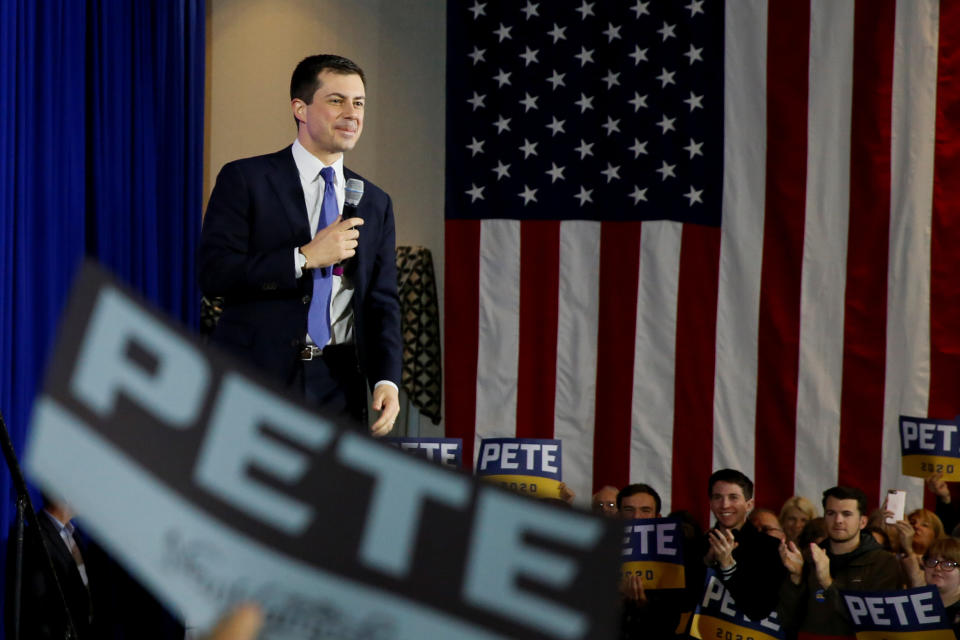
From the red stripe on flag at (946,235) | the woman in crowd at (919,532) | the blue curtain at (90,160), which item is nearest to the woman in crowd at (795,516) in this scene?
Answer: the woman in crowd at (919,532)

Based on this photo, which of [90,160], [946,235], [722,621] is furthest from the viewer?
[946,235]

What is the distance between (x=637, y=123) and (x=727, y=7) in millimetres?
899

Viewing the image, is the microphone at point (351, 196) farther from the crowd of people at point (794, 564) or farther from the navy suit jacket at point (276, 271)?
the crowd of people at point (794, 564)

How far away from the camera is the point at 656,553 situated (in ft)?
14.1

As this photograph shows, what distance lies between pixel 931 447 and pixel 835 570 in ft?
2.92

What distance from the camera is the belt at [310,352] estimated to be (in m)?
2.38

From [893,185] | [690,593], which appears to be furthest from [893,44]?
[690,593]

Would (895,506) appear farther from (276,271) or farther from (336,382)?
(276,271)

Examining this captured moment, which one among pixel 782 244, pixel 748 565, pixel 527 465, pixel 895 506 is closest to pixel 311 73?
pixel 527 465

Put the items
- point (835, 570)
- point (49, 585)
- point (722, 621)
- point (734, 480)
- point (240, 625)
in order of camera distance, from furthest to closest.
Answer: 1. point (734, 480)
2. point (835, 570)
3. point (49, 585)
4. point (722, 621)
5. point (240, 625)

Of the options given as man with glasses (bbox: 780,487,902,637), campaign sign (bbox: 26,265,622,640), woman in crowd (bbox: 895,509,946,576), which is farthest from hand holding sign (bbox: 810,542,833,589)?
campaign sign (bbox: 26,265,622,640)

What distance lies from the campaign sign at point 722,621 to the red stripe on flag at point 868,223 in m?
3.32

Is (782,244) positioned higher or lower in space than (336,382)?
higher

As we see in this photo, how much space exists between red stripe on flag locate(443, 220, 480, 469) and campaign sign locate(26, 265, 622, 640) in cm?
659
